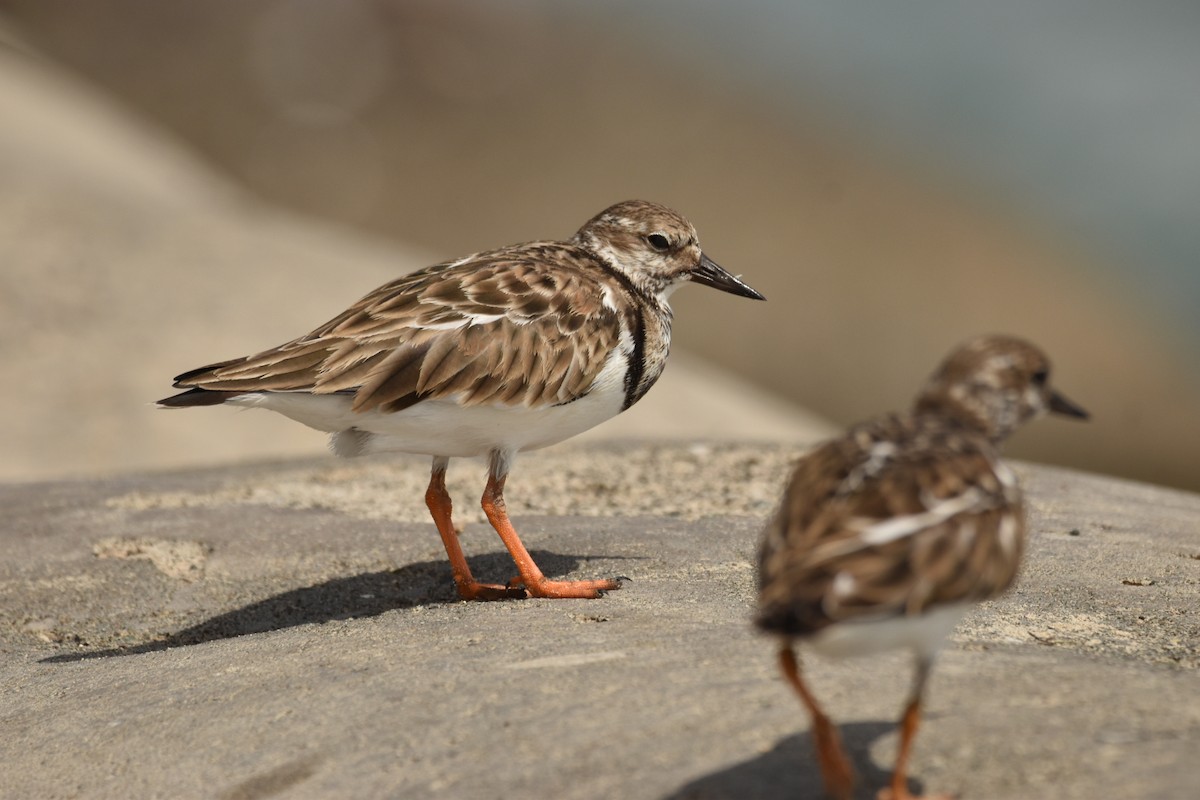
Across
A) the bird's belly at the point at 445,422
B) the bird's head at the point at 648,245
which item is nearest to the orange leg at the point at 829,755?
the bird's belly at the point at 445,422

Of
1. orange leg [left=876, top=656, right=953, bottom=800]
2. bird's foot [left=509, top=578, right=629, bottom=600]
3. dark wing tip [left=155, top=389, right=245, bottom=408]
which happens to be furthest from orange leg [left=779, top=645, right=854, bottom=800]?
dark wing tip [left=155, top=389, right=245, bottom=408]

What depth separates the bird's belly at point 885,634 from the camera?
3088 millimetres

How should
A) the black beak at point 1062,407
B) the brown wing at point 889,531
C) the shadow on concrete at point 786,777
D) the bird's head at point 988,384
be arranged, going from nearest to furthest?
the brown wing at point 889,531 < the shadow on concrete at point 786,777 < the bird's head at point 988,384 < the black beak at point 1062,407

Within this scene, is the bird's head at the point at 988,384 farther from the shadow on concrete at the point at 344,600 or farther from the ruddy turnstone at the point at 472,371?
the shadow on concrete at the point at 344,600

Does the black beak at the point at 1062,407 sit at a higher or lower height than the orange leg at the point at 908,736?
higher

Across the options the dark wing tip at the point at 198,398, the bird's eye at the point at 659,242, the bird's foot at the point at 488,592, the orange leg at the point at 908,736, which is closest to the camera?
the orange leg at the point at 908,736

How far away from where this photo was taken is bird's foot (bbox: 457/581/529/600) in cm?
595

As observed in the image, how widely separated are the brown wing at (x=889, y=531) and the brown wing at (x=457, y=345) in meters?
2.34

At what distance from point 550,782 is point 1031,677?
1.47m

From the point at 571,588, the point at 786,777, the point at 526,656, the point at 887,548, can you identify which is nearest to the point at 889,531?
the point at 887,548

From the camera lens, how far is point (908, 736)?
3305 millimetres

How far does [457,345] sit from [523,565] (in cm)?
99

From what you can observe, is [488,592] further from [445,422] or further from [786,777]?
[786,777]

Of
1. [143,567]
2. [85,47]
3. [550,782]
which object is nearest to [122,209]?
[143,567]
